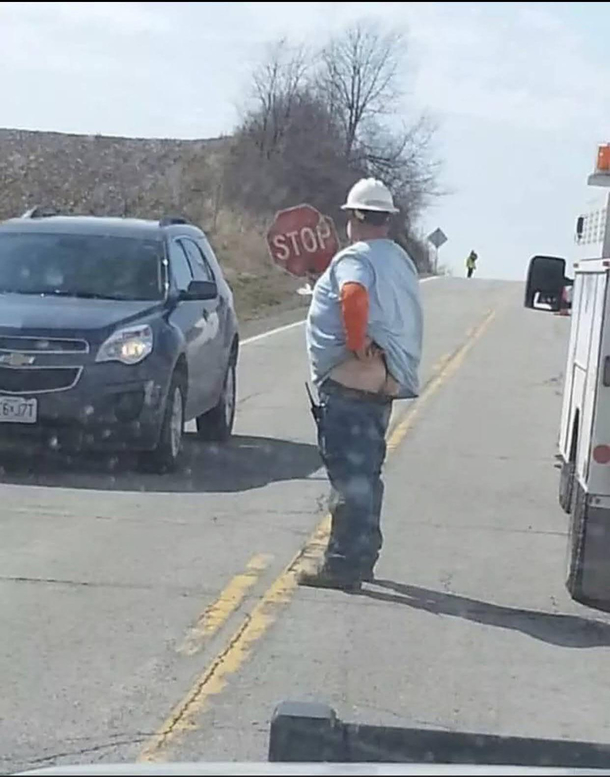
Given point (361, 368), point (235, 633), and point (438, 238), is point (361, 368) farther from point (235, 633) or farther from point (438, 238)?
point (438, 238)

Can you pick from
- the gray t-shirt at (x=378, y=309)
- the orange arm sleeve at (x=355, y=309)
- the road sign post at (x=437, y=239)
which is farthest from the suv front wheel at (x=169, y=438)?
the road sign post at (x=437, y=239)

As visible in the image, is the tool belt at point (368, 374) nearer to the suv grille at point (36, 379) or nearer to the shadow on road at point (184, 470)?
the shadow on road at point (184, 470)

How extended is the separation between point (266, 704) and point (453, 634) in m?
1.49

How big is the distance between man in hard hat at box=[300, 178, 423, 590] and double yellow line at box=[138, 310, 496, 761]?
13.3 inches

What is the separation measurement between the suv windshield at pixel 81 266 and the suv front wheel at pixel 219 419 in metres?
1.55

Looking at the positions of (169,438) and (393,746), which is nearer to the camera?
(393,746)

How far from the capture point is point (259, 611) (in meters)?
7.78

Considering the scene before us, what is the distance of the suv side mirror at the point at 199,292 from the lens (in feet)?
39.9

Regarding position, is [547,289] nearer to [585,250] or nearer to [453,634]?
[585,250]

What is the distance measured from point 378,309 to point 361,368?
0.29 metres

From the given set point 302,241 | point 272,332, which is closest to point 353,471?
point 302,241

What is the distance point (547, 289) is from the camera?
11.4 m

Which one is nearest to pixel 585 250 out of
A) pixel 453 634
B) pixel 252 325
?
pixel 453 634

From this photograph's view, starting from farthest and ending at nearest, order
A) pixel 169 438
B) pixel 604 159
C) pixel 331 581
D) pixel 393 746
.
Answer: pixel 169 438 < pixel 604 159 < pixel 331 581 < pixel 393 746
